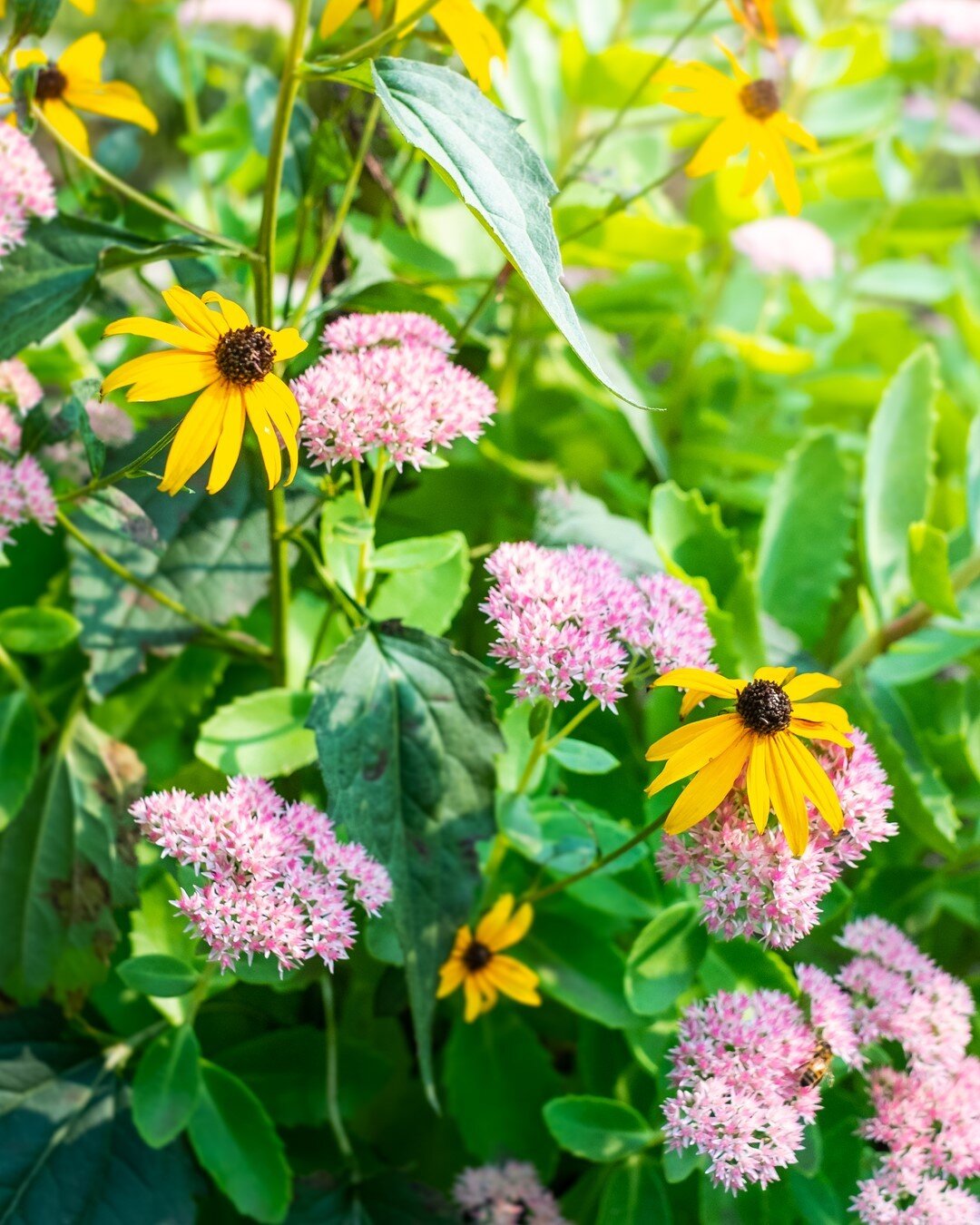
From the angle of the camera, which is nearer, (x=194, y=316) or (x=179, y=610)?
(x=194, y=316)

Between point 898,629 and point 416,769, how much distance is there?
0.41 m

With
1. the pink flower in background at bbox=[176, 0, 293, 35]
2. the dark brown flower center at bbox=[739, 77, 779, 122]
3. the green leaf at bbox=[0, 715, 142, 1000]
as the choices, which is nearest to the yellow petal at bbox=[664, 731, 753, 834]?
the green leaf at bbox=[0, 715, 142, 1000]

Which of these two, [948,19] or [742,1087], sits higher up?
[948,19]

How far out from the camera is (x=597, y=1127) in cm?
61

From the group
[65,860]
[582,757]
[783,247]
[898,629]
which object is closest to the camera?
[582,757]

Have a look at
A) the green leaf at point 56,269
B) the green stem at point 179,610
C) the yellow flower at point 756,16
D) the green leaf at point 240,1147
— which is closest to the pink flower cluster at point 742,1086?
the green leaf at point 240,1147

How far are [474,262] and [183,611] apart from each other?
1.86 ft

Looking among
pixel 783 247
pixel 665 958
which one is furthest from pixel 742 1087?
pixel 783 247

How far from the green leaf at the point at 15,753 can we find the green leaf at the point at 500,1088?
0.29 m

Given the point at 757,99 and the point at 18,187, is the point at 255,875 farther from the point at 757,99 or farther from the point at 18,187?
the point at 757,99

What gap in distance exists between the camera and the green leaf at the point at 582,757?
583mm

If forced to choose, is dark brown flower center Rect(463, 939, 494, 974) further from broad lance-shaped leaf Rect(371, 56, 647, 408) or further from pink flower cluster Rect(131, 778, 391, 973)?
broad lance-shaped leaf Rect(371, 56, 647, 408)

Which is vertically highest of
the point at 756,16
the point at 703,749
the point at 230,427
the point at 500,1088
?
the point at 756,16

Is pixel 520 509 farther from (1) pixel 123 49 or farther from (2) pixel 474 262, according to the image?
(1) pixel 123 49
